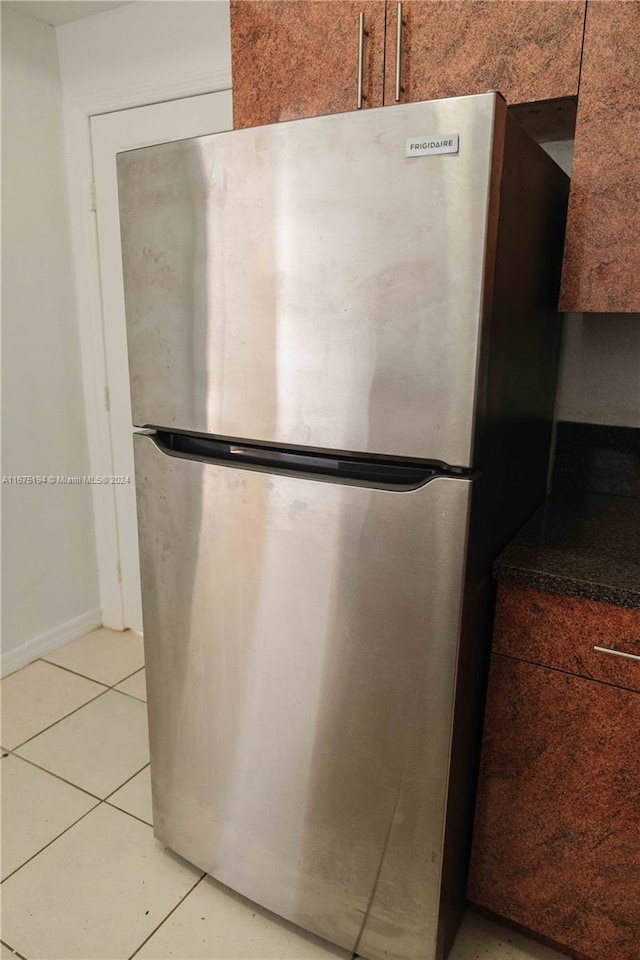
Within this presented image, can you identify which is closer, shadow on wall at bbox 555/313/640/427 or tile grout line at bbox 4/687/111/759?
shadow on wall at bbox 555/313/640/427

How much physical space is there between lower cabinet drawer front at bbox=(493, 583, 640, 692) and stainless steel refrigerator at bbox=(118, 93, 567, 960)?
0.06 meters

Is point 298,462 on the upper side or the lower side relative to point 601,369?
lower

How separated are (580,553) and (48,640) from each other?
7.07ft

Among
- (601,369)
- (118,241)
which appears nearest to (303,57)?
(601,369)

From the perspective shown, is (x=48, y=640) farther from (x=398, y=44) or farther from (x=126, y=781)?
(x=398, y=44)

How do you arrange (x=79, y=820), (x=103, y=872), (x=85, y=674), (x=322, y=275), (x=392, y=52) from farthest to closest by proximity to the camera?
1. (x=85, y=674)
2. (x=79, y=820)
3. (x=103, y=872)
4. (x=392, y=52)
5. (x=322, y=275)

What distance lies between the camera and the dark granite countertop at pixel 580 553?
3.66ft

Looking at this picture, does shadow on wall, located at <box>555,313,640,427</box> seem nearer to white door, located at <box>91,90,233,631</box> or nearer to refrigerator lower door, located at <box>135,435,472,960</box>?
refrigerator lower door, located at <box>135,435,472,960</box>

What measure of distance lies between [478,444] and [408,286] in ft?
0.90

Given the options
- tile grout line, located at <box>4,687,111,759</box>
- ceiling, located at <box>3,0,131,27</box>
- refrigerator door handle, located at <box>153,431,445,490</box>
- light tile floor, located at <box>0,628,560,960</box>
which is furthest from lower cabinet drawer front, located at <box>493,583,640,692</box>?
ceiling, located at <box>3,0,131,27</box>

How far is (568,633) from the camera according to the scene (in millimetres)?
1163

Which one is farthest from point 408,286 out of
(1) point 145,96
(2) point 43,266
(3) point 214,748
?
(2) point 43,266

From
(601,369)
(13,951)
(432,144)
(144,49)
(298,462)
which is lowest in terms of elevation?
(13,951)

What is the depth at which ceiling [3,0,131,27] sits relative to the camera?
6.63ft
